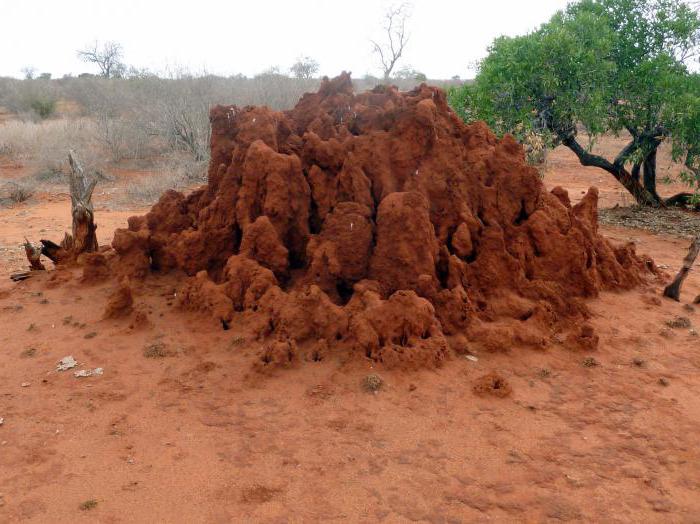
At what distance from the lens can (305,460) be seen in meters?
→ 3.01

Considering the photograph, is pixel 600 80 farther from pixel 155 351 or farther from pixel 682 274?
pixel 155 351

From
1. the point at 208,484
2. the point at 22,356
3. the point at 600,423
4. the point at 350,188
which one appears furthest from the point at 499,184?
the point at 22,356

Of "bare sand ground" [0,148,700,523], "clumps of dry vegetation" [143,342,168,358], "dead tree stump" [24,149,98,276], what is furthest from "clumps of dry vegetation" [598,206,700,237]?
"dead tree stump" [24,149,98,276]

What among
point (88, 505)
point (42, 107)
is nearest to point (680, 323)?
point (88, 505)

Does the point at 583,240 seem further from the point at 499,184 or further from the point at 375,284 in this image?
the point at 375,284

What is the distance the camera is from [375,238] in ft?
15.1

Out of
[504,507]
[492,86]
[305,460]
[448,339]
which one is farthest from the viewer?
[492,86]

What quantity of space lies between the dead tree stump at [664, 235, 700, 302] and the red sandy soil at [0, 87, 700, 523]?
2.00ft

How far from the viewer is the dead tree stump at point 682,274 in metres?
5.09

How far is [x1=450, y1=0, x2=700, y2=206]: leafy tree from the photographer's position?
8.34 m

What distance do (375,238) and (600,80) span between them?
6010mm

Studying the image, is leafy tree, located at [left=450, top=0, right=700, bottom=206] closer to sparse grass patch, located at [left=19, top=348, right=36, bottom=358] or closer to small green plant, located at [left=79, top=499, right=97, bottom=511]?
sparse grass patch, located at [left=19, top=348, right=36, bottom=358]

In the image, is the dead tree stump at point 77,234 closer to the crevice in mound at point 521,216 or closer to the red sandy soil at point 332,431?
the red sandy soil at point 332,431

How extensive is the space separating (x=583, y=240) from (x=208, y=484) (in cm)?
392
